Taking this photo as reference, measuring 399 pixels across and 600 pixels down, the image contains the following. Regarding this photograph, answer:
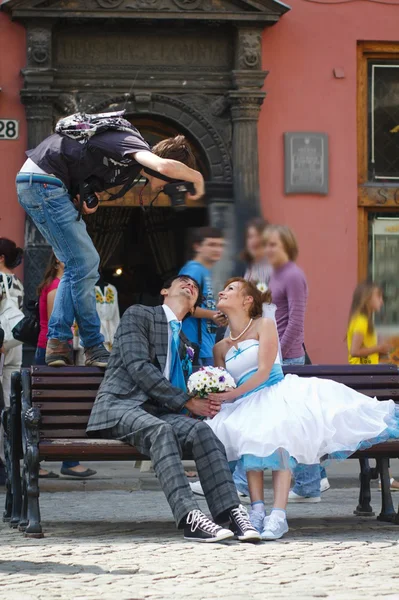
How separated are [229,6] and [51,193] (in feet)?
26.8

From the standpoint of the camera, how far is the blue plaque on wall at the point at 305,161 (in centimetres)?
1541

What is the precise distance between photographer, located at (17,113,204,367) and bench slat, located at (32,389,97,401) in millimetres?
198

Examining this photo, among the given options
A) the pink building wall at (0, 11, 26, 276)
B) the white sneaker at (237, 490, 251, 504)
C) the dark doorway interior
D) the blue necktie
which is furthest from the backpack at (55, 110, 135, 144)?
the dark doorway interior

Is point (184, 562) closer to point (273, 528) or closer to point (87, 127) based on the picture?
point (273, 528)

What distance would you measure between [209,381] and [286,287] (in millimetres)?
2034

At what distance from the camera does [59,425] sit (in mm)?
7613

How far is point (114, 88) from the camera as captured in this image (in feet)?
49.6

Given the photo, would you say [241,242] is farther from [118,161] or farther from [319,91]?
[319,91]

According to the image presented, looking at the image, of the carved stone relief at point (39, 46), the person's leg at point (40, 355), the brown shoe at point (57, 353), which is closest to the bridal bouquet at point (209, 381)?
the brown shoe at point (57, 353)

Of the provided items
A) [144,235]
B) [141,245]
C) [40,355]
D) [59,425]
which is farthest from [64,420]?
[141,245]

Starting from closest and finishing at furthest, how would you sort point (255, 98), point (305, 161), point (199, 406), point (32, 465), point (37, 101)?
point (32, 465) → point (199, 406) → point (37, 101) → point (255, 98) → point (305, 161)

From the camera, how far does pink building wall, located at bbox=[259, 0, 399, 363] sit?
50.6 ft

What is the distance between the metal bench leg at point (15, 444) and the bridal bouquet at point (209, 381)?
1056 mm

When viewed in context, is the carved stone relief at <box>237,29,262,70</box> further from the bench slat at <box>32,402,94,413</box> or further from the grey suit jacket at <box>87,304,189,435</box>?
the bench slat at <box>32,402,94,413</box>
